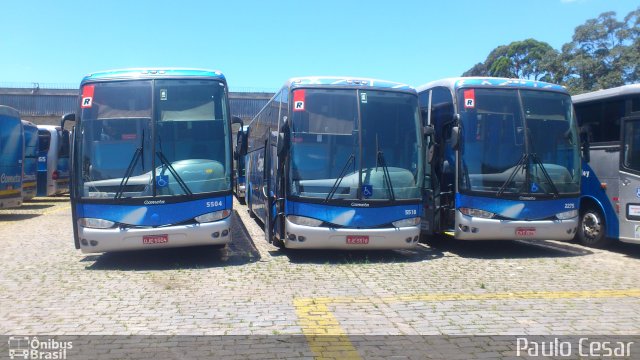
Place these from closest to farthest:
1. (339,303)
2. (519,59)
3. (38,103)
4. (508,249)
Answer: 1. (339,303)
2. (508,249)
3. (519,59)
4. (38,103)

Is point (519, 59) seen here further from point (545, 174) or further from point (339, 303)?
point (339, 303)

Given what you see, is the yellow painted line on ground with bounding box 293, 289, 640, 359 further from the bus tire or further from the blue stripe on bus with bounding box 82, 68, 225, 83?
the blue stripe on bus with bounding box 82, 68, 225, 83

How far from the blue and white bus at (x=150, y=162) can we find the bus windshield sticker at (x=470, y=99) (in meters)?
4.52

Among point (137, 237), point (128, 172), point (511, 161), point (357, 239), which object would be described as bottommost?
point (357, 239)

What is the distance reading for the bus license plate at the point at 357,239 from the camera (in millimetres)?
9453

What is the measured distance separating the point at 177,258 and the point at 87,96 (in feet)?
11.0

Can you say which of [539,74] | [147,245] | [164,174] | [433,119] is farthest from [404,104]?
[539,74]

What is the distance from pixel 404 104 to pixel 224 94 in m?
3.26

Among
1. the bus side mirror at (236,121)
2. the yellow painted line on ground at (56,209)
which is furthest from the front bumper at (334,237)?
the yellow painted line on ground at (56,209)

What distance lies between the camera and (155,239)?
29.7 feet

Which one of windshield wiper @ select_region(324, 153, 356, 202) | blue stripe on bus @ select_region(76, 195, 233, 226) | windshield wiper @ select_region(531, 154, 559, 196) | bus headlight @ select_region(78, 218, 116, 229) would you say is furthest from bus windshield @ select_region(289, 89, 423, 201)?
bus headlight @ select_region(78, 218, 116, 229)

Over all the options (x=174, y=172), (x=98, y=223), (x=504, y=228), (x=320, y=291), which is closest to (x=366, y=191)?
(x=320, y=291)

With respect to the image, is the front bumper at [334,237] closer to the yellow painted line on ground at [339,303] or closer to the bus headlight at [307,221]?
the bus headlight at [307,221]

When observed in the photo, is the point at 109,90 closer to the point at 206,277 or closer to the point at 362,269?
the point at 206,277
